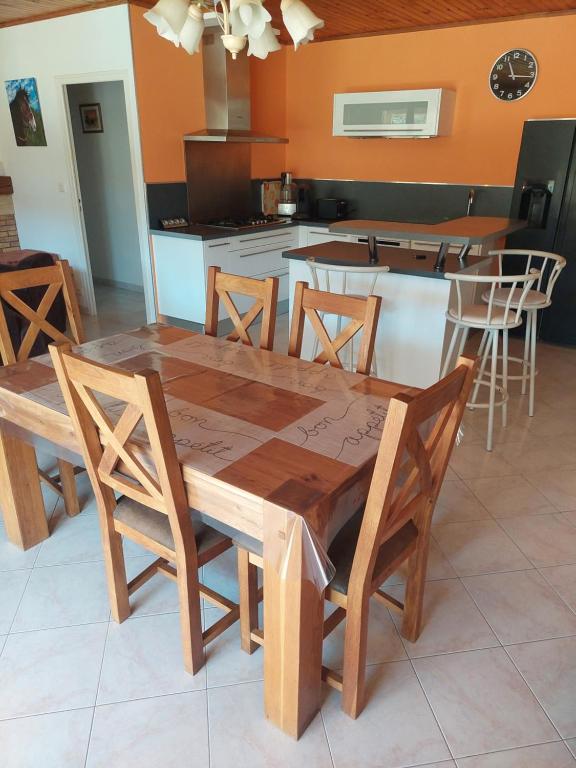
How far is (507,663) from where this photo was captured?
1744 mm

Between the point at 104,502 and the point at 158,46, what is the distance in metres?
3.92

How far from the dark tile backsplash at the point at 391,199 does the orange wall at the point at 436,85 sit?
79mm

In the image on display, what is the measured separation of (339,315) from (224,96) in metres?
3.31

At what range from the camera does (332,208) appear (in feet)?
17.6

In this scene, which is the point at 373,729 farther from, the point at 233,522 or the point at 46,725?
the point at 46,725

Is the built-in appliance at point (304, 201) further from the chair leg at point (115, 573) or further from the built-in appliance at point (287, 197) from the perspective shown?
the chair leg at point (115, 573)

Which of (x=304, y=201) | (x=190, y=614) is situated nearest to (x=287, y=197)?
(x=304, y=201)

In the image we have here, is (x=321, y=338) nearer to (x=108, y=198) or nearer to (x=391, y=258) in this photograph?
A: (x=391, y=258)

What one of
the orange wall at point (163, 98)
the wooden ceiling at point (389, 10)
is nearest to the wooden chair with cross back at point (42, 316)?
the orange wall at point (163, 98)

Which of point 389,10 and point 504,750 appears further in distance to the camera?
point 389,10

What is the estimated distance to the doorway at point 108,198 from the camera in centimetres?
558

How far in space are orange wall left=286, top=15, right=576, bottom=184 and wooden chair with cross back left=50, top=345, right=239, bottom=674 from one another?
13.8ft

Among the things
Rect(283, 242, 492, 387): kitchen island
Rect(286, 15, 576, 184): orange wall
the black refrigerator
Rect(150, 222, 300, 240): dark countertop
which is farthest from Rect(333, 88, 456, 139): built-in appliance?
Rect(283, 242, 492, 387): kitchen island

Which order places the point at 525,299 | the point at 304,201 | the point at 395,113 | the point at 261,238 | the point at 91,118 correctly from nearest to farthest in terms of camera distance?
the point at 525,299 < the point at 395,113 < the point at 261,238 < the point at 304,201 < the point at 91,118
